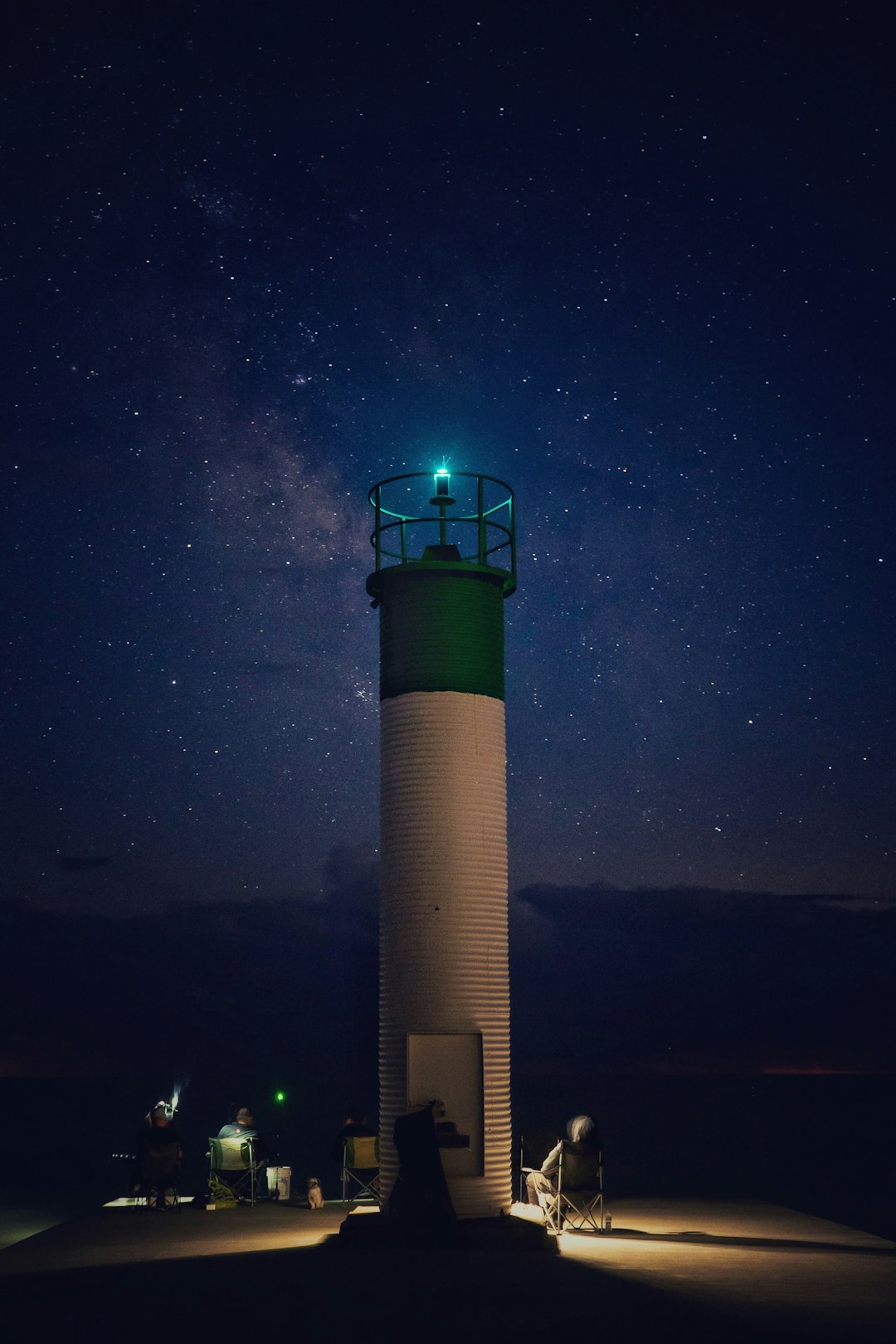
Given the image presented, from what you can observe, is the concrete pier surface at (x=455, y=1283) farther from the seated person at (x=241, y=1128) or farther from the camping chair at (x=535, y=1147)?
the seated person at (x=241, y=1128)

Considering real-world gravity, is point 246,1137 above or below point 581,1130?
below

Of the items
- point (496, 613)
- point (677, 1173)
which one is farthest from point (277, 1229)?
point (677, 1173)

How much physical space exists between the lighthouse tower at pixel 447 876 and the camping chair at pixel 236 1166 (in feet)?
9.48

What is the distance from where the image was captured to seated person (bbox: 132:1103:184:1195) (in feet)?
58.6

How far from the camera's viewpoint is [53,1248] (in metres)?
14.3

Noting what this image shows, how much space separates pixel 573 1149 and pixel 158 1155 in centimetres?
564

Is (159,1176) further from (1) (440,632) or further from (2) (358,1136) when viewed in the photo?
(1) (440,632)

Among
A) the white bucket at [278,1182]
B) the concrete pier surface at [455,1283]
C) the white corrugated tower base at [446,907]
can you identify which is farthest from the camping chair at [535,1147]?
the white bucket at [278,1182]

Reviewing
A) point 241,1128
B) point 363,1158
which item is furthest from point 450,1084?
point 241,1128

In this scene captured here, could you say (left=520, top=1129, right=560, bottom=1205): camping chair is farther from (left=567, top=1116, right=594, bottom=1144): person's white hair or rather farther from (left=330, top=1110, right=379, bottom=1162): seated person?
(left=330, top=1110, right=379, bottom=1162): seated person

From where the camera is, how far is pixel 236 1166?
1808 cm

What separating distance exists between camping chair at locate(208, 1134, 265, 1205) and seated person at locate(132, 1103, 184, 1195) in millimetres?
484

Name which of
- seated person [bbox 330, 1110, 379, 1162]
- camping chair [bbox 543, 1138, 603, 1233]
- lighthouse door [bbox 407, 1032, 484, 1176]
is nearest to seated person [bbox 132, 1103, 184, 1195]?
seated person [bbox 330, 1110, 379, 1162]

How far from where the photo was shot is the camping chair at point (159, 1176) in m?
17.9
